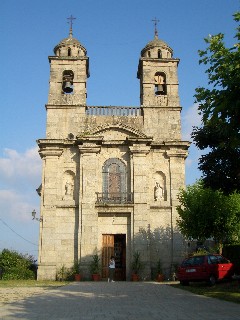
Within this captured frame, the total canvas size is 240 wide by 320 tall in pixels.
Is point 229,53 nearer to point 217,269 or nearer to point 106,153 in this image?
point 217,269

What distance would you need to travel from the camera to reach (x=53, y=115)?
24984 mm

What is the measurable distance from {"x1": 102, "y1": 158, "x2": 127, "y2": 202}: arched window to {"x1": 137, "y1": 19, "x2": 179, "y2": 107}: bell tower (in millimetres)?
4404

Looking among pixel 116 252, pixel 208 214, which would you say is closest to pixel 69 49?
pixel 116 252

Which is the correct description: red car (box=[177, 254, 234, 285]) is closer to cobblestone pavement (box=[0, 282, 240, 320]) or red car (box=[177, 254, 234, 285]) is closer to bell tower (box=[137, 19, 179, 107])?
cobblestone pavement (box=[0, 282, 240, 320])

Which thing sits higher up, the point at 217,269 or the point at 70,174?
the point at 70,174

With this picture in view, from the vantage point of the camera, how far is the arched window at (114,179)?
23609 mm

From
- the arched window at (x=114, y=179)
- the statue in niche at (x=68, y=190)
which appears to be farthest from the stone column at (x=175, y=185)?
the statue in niche at (x=68, y=190)

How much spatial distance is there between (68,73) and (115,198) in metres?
9.21

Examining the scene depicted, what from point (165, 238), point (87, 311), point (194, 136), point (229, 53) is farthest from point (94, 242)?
point (229, 53)

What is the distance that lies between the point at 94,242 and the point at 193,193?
659cm

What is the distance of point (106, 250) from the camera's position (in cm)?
2298

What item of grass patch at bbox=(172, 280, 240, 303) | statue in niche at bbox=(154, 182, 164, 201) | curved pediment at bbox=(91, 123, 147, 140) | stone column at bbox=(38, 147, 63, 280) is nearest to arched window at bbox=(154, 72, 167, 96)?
curved pediment at bbox=(91, 123, 147, 140)

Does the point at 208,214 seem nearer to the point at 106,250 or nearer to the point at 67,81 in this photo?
the point at 106,250

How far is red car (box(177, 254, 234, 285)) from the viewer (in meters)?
17.2
